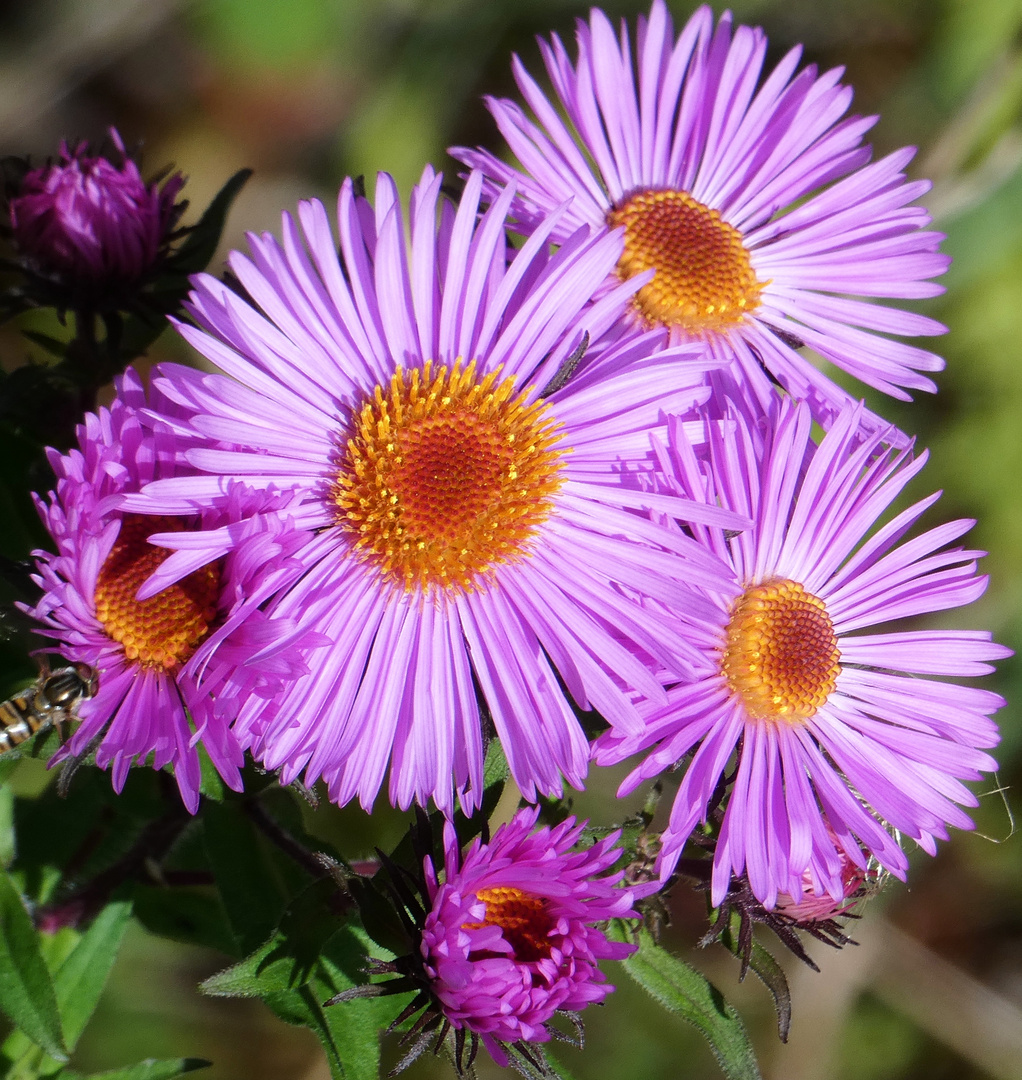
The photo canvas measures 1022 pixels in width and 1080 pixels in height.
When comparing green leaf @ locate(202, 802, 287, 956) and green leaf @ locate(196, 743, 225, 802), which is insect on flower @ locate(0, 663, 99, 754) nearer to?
green leaf @ locate(196, 743, 225, 802)

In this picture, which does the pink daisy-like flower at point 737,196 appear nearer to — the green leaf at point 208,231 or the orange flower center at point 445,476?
the orange flower center at point 445,476

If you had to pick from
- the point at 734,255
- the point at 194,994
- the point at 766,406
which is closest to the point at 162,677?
the point at 766,406

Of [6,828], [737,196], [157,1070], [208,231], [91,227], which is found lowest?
[157,1070]

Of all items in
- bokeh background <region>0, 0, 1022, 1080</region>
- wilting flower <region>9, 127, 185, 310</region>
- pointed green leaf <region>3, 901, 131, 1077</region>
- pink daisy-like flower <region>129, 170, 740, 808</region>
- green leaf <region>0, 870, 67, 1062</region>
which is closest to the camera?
pink daisy-like flower <region>129, 170, 740, 808</region>

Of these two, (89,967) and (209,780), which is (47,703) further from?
(89,967)

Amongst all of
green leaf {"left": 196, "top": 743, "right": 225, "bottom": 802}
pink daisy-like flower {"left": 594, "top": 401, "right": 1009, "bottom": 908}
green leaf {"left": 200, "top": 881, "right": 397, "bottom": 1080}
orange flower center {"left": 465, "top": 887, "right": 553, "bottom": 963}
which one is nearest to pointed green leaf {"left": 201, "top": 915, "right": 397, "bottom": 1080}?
green leaf {"left": 200, "top": 881, "right": 397, "bottom": 1080}

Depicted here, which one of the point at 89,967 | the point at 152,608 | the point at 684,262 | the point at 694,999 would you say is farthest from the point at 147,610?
the point at 684,262
